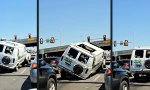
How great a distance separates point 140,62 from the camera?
428 cm

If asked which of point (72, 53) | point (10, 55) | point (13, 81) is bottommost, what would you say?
point (13, 81)

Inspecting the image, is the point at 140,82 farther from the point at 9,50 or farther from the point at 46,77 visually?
the point at 9,50

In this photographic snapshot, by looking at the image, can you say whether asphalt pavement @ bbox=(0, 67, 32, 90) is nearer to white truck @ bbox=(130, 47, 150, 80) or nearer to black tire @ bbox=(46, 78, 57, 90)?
black tire @ bbox=(46, 78, 57, 90)

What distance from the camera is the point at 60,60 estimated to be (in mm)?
3869

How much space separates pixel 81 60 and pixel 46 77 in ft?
3.25

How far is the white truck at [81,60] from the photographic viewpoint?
3846 millimetres

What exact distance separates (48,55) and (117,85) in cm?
139

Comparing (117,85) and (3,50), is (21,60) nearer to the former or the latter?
A: (3,50)

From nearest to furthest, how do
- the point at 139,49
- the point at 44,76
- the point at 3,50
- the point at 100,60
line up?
1. the point at 100,60
2. the point at 139,49
3. the point at 44,76
4. the point at 3,50

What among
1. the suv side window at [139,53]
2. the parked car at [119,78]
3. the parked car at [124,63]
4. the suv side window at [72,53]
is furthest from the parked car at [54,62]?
the suv side window at [139,53]

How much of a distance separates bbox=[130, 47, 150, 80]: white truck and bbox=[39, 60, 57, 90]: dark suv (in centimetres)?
147

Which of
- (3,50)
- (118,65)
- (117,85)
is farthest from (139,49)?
(3,50)

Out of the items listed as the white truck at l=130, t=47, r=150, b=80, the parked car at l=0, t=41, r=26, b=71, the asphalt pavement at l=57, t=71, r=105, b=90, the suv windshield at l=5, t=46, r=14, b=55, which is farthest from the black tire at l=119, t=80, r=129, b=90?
the suv windshield at l=5, t=46, r=14, b=55

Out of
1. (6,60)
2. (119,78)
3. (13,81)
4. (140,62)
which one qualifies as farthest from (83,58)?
(6,60)
